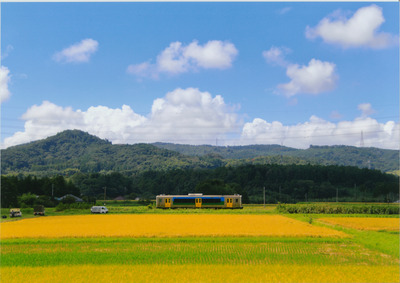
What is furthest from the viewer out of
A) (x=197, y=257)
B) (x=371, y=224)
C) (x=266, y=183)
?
(x=266, y=183)

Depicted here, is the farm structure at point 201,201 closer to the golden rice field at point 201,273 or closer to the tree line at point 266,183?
the tree line at point 266,183

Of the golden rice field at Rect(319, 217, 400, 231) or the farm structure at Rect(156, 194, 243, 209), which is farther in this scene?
the farm structure at Rect(156, 194, 243, 209)

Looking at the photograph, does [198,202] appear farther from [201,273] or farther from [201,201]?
[201,273]

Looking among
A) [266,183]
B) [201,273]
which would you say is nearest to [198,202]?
[201,273]

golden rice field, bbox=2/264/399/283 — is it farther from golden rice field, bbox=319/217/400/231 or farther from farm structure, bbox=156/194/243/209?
farm structure, bbox=156/194/243/209

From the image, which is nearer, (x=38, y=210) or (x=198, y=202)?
(x=38, y=210)

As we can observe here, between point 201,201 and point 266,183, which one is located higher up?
point 201,201

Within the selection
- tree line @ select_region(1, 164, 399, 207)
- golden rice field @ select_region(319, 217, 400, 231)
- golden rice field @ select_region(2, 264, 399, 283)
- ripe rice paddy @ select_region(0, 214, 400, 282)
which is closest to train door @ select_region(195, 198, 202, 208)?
golden rice field @ select_region(319, 217, 400, 231)

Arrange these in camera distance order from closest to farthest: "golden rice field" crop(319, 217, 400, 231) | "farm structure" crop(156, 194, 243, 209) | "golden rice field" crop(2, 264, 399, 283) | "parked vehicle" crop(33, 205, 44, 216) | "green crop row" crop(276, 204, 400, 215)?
"golden rice field" crop(2, 264, 399, 283), "golden rice field" crop(319, 217, 400, 231), "green crop row" crop(276, 204, 400, 215), "parked vehicle" crop(33, 205, 44, 216), "farm structure" crop(156, 194, 243, 209)

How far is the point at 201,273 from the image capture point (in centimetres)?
1766

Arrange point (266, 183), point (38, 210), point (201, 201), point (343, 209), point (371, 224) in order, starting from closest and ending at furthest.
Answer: point (371, 224)
point (343, 209)
point (38, 210)
point (201, 201)
point (266, 183)

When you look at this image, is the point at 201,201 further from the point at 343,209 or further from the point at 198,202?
the point at 343,209

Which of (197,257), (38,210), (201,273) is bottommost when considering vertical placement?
(38,210)

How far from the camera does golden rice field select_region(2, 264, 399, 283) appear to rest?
16.7 metres
